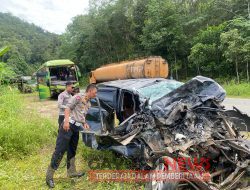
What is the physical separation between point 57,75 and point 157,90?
51.6ft

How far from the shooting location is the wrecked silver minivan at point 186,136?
14.2ft

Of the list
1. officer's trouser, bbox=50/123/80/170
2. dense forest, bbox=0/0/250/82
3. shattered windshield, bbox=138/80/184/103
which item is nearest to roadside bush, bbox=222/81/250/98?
dense forest, bbox=0/0/250/82

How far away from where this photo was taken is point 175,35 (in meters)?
26.0

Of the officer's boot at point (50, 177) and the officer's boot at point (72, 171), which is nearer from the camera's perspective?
the officer's boot at point (50, 177)

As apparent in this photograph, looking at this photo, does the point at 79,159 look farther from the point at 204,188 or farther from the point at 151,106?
the point at 204,188

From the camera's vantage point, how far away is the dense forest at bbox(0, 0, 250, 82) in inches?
816

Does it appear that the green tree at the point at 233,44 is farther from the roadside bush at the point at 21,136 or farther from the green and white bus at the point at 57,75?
the roadside bush at the point at 21,136

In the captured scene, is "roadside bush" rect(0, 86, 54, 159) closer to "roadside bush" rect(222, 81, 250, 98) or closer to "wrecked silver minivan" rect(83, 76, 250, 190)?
"wrecked silver minivan" rect(83, 76, 250, 190)

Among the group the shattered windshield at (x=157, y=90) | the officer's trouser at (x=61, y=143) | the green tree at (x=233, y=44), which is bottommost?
the officer's trouser at (x=61, y=143)

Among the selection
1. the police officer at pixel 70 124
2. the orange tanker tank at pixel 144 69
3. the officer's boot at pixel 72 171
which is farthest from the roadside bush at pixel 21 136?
the orange tanker tank at pixel 144 69

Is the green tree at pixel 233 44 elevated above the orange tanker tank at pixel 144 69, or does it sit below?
above

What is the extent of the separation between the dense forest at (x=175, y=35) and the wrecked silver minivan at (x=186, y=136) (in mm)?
14198

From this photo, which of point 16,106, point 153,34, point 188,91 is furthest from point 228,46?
point 188,91

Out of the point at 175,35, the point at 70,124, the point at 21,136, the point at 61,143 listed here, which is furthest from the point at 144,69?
the point at 175,35
